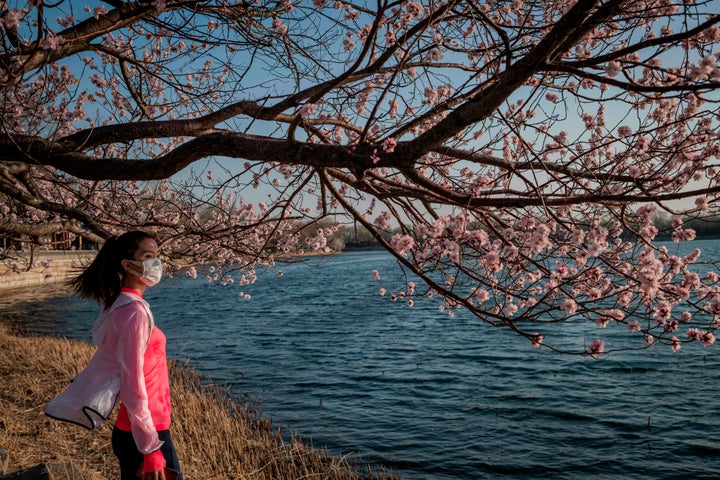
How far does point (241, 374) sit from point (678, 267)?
411 inches

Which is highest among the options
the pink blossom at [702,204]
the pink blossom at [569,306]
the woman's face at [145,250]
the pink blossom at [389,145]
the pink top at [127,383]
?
the pink blossom at [389,145]

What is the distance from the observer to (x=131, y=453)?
2906 millimetres

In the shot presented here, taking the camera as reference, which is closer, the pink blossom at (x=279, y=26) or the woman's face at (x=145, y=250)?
the woman's face at (x=145, y=250)

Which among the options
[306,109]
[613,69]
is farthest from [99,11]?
[613,69]

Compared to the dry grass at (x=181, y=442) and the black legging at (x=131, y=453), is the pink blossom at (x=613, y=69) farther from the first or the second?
the dry grass at (x=181, y=442)

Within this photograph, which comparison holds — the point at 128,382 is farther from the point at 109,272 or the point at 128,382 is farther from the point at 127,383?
the point at 109,272

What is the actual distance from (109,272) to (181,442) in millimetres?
3981

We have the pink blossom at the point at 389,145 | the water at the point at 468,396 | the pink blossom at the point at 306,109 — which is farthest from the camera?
the water at the point at 468,396

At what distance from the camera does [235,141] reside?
13.5 feet

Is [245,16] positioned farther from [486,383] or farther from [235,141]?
[486,383]

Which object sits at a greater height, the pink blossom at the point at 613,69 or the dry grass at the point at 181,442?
the pink blossom at the point at 613,69

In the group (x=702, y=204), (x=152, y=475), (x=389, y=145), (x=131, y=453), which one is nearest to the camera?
(x=152, y=475)

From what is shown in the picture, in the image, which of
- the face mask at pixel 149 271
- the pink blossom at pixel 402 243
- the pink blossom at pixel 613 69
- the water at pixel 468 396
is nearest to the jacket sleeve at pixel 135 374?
the face mask at pixel 149 271

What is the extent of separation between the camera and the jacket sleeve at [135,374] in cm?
275
